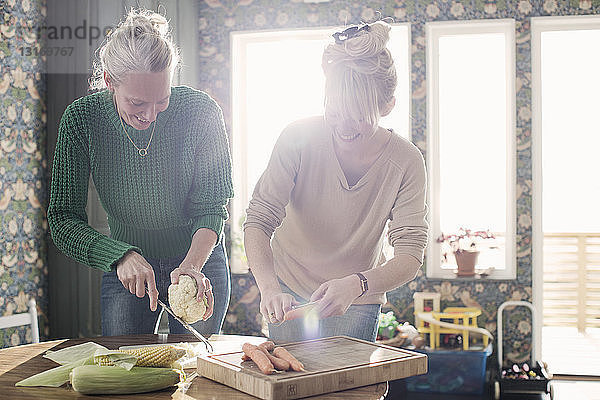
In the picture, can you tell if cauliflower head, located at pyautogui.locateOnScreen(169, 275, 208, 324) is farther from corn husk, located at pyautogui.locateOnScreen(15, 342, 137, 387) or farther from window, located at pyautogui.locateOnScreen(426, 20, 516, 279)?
window, located at pyautogui.locateOnScreen(426, 20, 516, 279)

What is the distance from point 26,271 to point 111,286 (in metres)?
1.94

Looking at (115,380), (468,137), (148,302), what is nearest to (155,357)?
(115,380)

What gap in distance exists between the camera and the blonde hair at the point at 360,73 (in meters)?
1.77

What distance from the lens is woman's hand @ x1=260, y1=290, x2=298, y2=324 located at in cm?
166

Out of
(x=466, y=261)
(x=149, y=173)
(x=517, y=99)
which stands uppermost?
(x=517, y=99)

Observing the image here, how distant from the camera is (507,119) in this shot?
4566 mm

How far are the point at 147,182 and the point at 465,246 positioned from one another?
2.98 meters

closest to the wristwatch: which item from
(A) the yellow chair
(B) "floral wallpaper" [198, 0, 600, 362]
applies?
(A) the yellow chair

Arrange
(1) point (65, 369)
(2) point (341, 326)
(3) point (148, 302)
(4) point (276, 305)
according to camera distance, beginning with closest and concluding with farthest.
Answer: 1. (1) point (65, 369)
2. (4) point (276, 305)
3. (2) point (341, 326)
4. (3) point (148, 302)

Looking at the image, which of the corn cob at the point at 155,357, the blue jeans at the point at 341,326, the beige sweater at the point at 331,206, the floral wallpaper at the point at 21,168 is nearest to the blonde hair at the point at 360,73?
the beige sweater at the point at 331,206

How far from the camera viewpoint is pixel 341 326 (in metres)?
1.91

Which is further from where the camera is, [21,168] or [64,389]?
[21,168]

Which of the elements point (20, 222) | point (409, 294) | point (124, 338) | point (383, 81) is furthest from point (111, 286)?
point (409, 294)

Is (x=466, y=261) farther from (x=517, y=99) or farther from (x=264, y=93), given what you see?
(x=264, y=93)
